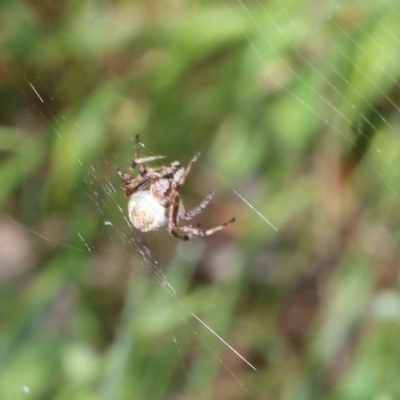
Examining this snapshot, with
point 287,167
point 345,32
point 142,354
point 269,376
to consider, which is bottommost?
point 269,376

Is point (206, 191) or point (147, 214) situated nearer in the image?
point (147, 214)

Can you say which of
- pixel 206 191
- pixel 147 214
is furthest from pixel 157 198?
pixel 206 191

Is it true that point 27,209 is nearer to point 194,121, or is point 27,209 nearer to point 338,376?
point 194,121

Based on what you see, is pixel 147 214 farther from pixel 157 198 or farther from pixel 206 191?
pixel 206 191

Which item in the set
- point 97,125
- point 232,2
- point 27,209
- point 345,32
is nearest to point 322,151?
point 345,32

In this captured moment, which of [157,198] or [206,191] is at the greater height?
[157,198]

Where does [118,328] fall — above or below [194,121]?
below
